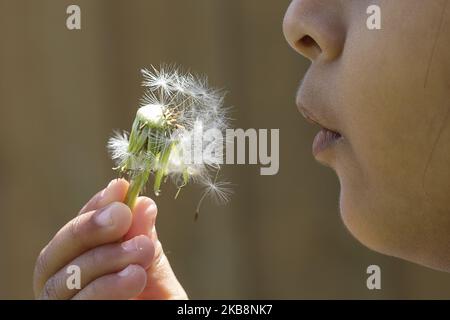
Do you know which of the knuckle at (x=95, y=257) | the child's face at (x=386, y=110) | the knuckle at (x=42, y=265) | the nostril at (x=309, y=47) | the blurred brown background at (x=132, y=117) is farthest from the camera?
the blurred brown background at (x=132, y=117)

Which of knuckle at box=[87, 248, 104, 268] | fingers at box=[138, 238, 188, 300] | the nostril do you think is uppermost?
the nostril

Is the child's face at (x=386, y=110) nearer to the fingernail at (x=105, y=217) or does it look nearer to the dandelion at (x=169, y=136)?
the dandelion at (x=169, y=136)

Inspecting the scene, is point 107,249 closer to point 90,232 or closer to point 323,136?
point 90,232

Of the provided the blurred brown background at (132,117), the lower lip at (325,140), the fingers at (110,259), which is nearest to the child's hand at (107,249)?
the fingers at (110,259)

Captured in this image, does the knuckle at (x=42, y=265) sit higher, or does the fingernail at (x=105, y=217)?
the fingernail at (x=105, y=217)

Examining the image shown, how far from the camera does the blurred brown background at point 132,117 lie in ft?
11.2

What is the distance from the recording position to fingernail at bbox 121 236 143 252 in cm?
164

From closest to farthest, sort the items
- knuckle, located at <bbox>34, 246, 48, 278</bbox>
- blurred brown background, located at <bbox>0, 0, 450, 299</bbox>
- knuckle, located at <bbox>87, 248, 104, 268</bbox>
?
knuckle, located at <bbox>87, 248, 104, 268</bbox> → knuckle, located at <bbox>34, 246, 48, 278</bbox> → blurred brown background, located at <bbox>0, 0, 450, 299</bbox>

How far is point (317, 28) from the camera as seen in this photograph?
1.55m

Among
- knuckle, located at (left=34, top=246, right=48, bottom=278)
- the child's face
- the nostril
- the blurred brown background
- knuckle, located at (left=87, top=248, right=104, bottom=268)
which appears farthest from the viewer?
the blurred brown background

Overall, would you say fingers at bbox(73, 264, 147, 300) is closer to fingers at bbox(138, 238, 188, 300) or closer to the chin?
fingers at bbox(138, 238, 188, 300)

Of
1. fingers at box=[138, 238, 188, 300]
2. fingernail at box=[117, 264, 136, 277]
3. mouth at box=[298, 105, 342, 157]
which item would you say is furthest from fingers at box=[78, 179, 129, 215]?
mouth at box=[298, 105, 342, 157]

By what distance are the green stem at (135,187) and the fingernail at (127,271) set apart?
11 cm

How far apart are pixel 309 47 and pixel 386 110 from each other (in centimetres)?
18
